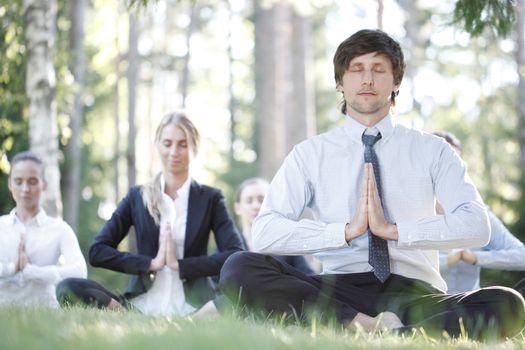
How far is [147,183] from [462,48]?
78.3 ft

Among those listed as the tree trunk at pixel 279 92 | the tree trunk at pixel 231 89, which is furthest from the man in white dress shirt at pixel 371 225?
the tree trunk at pixel 231 89

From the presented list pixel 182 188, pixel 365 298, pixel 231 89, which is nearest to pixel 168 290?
pixel 182 188

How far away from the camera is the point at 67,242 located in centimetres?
724

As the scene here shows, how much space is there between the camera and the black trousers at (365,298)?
4.66 m

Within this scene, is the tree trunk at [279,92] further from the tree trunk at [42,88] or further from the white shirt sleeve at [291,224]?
the white shirt sleeve at [291,224]

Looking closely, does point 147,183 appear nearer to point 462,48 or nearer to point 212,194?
point 212,194

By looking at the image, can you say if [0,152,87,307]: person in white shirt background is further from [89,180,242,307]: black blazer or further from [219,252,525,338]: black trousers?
[219,252,525,338]: black trousers

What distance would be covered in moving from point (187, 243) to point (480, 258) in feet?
7.69

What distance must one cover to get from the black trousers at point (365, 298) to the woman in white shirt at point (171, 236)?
5.63 feet

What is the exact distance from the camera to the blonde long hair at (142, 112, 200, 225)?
22.9 ft

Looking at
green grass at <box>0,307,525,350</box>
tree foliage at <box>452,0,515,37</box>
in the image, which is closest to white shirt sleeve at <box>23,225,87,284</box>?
green grass at <box>0,307,525,350</box>

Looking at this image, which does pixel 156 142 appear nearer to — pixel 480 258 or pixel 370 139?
pixel 370 139

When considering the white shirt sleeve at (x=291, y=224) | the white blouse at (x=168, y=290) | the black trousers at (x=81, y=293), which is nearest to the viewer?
the white shirt sleeve at (x=291, y=224)

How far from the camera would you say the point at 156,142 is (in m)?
7.13
